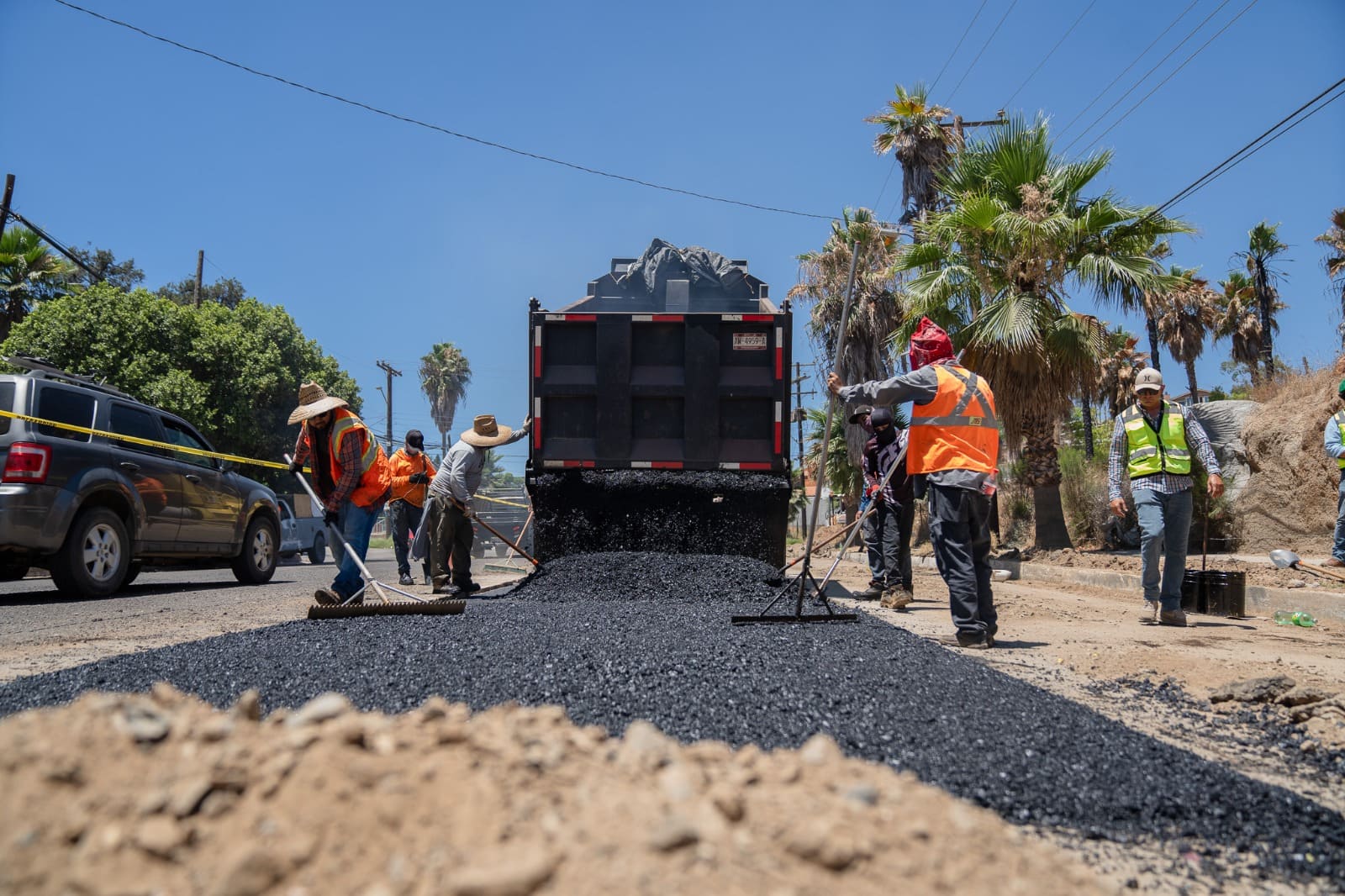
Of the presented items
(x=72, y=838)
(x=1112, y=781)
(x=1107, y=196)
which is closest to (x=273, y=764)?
(x=72, y=838)

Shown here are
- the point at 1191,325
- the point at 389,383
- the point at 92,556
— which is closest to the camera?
the point at 92,556

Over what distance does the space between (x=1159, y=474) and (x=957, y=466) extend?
235 centimetres

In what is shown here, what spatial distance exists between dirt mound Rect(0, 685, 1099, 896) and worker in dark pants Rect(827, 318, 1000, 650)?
3190 mm

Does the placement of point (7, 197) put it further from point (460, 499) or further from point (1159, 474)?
point (1159, 474)

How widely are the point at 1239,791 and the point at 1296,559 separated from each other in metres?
6.99

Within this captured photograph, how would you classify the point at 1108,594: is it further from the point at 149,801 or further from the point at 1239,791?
the point at 149,801

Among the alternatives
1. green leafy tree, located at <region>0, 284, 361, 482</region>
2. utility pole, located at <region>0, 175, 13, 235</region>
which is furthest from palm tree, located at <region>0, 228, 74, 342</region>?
utility pole, located at <region>0, 175, 13, 235</region>

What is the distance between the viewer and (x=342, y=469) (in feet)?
20.5

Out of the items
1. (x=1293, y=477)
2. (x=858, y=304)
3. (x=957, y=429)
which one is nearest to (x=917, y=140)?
(x=858, y=304)

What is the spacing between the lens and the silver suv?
6.82 m

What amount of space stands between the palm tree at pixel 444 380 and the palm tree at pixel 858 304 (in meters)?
39.9

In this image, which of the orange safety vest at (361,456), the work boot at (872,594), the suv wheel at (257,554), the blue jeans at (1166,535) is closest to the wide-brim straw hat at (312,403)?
the orange safety vest at (361,456)

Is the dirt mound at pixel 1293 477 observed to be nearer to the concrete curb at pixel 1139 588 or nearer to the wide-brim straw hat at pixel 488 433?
the concrete curb at pixel 1139 588

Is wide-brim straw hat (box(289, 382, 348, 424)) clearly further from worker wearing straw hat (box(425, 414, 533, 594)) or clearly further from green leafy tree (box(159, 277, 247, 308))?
green leafy tree (box(159, 277, 247, 308))
